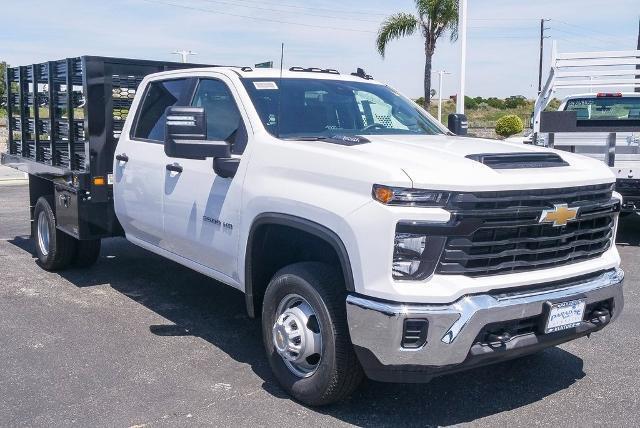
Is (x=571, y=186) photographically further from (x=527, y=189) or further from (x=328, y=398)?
(x=328, y=398)

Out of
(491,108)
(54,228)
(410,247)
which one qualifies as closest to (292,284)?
(410,247)

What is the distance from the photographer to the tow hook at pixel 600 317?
4.35 m

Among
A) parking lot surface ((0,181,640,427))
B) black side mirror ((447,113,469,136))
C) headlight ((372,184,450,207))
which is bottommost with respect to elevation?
parking lot surface ((0,181,640,427))

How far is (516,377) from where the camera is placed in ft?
16.1

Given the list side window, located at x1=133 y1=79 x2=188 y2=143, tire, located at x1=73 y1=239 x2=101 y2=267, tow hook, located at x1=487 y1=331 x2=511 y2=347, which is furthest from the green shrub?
tow hook, located at x1=487 y1=331 x2=511 y2=347

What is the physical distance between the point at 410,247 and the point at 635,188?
624 centimetres

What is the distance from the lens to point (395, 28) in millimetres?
26172

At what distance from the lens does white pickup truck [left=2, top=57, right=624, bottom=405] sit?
146 inches

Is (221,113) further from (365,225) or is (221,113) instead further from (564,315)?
(564,315)

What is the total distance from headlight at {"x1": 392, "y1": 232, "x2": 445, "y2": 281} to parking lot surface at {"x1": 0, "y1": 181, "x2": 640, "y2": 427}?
1014 millimetres

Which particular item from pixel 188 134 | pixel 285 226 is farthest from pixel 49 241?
pixel 285 226

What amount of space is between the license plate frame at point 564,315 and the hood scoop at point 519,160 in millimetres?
777

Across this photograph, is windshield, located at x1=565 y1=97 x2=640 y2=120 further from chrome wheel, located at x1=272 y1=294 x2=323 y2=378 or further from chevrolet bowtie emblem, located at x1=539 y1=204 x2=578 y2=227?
chrome wheel, located at x1=272 y1=294 x2=323 y2=378

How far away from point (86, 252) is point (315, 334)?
167 inches
